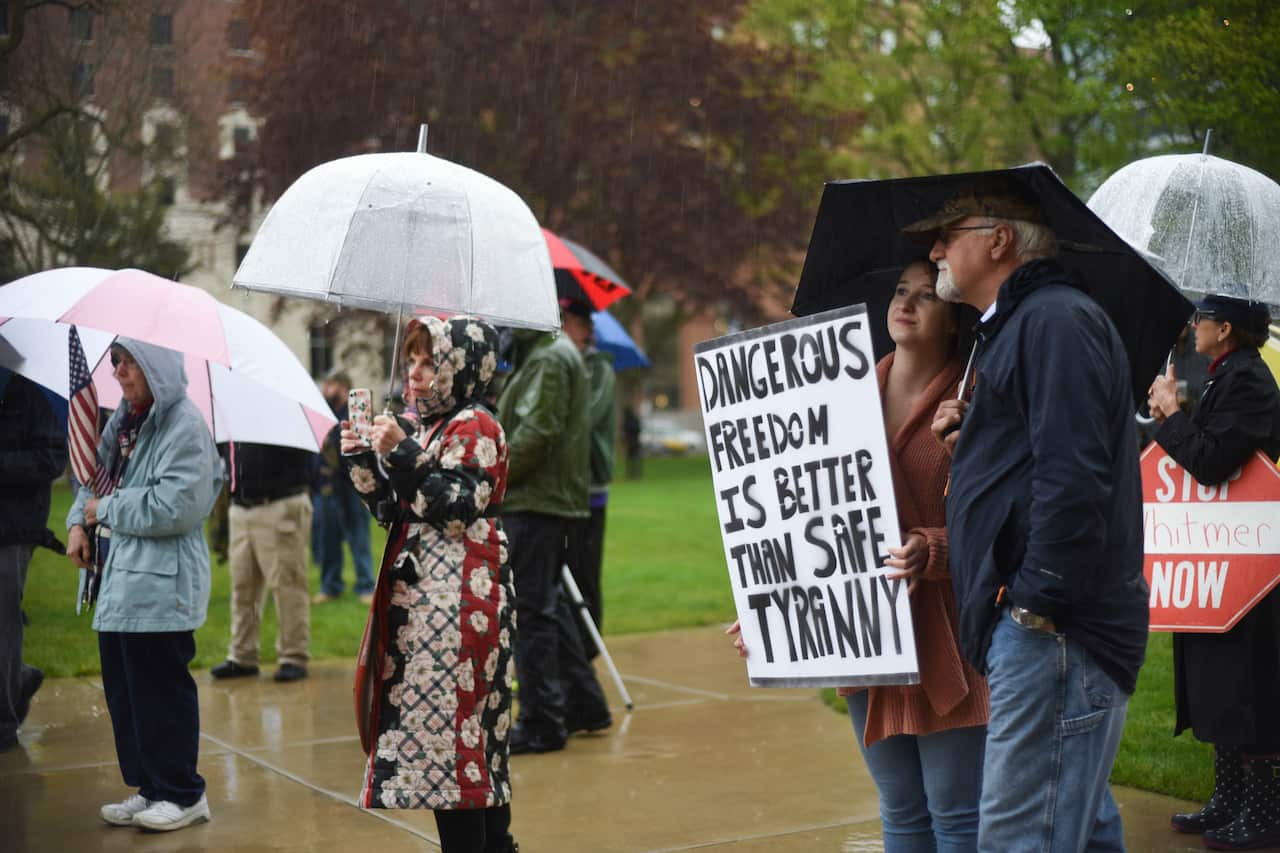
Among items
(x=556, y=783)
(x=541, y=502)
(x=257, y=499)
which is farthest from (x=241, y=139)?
(x=556, y=783)

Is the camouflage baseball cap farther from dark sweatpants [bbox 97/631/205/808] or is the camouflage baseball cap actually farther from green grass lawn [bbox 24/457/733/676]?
green grass lawn [bbox 24/457/733/676]

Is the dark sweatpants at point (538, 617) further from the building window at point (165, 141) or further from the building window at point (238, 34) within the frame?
the building window at point (238, 34)

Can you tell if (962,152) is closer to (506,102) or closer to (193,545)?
(506,102)

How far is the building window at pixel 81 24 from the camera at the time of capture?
35.7 feet

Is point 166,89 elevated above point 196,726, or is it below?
above

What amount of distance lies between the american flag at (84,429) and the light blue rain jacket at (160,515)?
19 centimetres

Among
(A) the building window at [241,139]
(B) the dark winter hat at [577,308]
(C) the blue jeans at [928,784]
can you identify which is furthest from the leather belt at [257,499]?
(A) the building window at [241,139]

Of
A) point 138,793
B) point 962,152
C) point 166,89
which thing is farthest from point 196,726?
point 962,152

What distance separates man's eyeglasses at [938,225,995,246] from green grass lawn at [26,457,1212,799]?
362 centimetres

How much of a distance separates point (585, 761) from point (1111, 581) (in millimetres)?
4347

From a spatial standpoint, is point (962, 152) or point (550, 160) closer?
point (962, 152)

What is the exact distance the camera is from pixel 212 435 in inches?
241

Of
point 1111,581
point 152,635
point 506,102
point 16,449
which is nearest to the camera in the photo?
point 1111,581

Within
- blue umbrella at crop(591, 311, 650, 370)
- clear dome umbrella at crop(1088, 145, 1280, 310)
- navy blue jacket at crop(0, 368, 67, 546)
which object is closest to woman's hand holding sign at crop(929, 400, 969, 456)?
clear dome umbrella at crop(1088, 145, 1280, 310)
